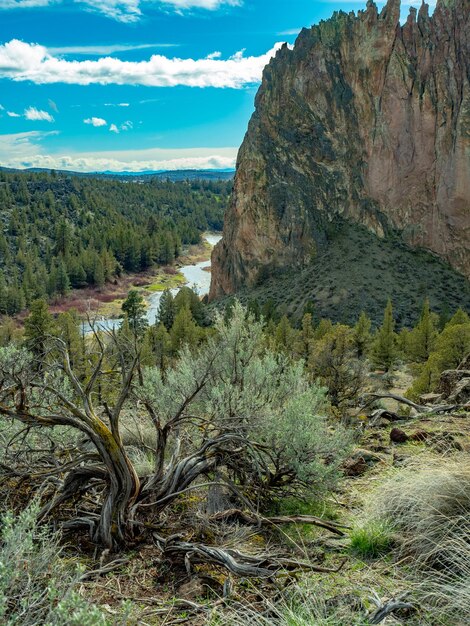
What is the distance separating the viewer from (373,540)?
3637 millimetres

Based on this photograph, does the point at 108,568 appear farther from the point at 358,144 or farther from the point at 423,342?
the point at 358,144

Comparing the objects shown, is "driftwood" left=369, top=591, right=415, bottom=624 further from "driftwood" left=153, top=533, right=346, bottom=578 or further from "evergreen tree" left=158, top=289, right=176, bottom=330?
"evergreen tree" left=158, top=289, right=176, bottom=330

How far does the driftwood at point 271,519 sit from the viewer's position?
4.02 m

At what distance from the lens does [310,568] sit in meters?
3.37

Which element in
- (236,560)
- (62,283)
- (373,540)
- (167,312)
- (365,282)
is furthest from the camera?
(62,283)

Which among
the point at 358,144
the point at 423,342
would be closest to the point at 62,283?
the point at 358,144

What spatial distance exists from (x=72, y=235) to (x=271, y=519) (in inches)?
4984

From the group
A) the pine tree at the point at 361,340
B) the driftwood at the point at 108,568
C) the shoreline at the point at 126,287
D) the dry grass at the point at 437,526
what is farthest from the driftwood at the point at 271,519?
the shoreline at the point at 126,287

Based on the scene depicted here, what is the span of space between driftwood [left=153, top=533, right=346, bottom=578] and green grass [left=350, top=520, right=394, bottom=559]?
0.17m

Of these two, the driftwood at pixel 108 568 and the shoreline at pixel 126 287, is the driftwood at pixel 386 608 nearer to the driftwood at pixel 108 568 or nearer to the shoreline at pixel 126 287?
the driftwood at pixel 108 568

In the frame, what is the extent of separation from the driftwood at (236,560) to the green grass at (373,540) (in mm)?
172

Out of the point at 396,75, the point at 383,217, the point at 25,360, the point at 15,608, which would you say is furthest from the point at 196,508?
the point at 396,75

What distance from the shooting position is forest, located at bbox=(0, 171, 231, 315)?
88188 mm

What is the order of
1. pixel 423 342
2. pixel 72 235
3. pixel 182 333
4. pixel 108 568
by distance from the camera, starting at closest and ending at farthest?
pixel 108 568 < pixel 423 342 < pixel 182 333 < pixel 72 235
